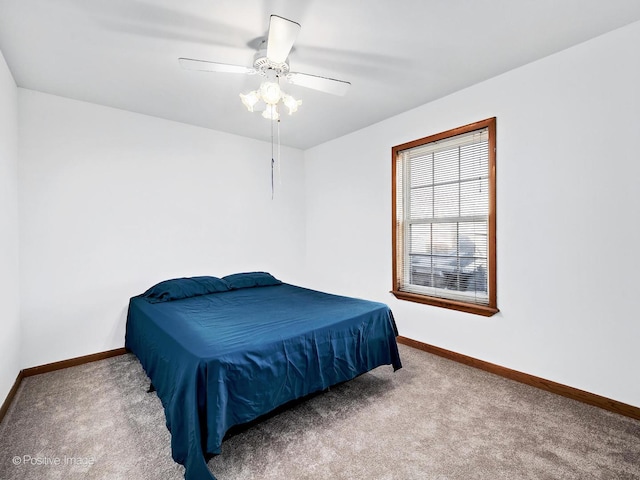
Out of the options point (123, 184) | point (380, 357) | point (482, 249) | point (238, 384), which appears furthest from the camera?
point (123, 184)

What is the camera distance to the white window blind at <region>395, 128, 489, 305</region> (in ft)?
9.40

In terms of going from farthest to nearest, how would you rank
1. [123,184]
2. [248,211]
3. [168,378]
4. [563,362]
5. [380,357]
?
1. [248,211]
2. [123,184]
3. [380,357]
4. [563,362]
5. [168,378]

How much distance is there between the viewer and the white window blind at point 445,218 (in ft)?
9.40

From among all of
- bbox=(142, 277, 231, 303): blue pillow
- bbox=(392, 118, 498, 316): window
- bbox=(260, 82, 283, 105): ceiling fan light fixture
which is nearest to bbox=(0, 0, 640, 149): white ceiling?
bbox=(260, 82, 283, 105): ceiling fan light fixture

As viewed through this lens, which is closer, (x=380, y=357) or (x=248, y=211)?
(x=380, y=357)

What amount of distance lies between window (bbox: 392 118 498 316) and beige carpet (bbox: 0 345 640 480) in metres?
0.89

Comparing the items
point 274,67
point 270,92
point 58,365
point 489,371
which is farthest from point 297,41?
point 58,365

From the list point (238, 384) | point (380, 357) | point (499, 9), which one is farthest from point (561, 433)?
point (499, 9)

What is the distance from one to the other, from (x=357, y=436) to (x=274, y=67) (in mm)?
2434

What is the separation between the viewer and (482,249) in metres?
2.85

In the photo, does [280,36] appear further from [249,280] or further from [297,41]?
[249,280]

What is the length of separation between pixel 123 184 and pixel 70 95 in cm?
90

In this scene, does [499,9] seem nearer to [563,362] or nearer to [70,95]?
[563,362]

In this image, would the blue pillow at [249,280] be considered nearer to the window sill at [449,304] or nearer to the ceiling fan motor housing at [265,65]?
the window sill at [449,304]
